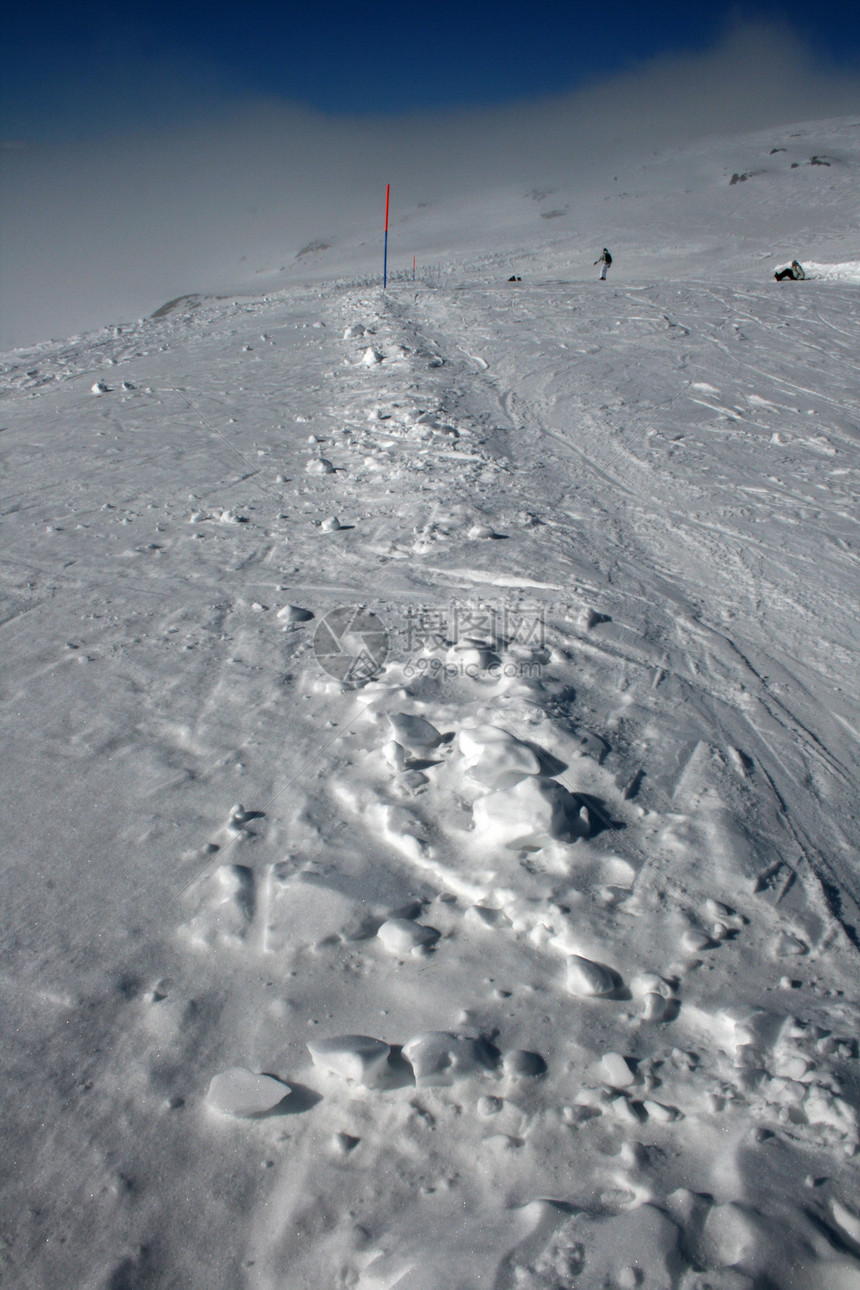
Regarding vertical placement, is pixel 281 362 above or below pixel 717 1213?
above

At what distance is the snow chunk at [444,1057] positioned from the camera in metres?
1.61

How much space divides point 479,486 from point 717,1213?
3.91 meters

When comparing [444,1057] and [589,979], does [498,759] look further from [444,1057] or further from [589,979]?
[444,1057]

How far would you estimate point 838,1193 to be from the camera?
1384 mm

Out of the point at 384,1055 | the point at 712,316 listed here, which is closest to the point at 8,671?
the point at 384,1055

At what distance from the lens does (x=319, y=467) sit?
5047 mm

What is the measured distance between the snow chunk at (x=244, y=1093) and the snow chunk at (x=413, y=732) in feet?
3.71

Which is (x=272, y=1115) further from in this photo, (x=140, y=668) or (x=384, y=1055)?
(x=140, y=668)

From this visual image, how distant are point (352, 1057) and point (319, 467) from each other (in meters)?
4.09

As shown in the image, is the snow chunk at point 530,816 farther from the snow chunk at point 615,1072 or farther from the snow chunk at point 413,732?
the snow chunk at point 615,1072

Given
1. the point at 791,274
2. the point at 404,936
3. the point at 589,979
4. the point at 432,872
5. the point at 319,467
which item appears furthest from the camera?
the point at 791,274

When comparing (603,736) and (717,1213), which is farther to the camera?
(603,736)

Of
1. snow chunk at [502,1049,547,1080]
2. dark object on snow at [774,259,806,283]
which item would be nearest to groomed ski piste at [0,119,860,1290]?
snow chunk at [502,1049,547,1080]

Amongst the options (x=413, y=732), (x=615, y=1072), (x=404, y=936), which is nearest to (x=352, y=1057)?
(x=404, y=936)
